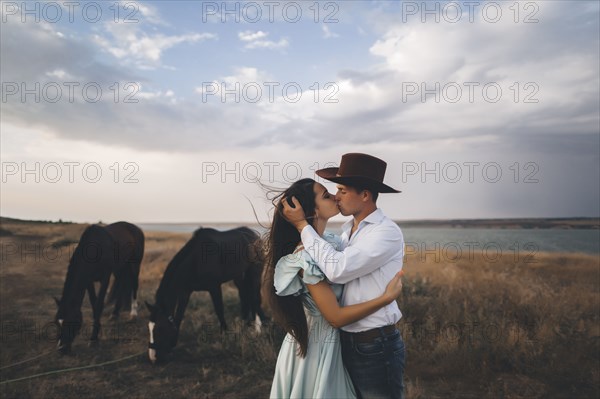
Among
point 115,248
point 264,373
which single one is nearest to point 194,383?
point 264,373

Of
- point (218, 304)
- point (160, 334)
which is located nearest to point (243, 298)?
point (218, 304)

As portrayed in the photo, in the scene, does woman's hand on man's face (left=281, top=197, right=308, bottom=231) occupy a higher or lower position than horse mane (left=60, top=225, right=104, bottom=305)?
higher

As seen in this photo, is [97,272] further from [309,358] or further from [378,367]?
[378,367]

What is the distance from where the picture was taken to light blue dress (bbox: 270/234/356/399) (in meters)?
2.35

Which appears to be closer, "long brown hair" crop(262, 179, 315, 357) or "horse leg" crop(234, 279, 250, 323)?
"long brown hair" crop(262, 179, 315, 357)

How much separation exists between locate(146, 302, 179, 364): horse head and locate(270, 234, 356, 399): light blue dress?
A: 4.79 m

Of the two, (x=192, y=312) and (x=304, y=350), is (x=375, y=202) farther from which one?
(x=192, y=312)

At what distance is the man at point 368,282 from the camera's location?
2191 mm

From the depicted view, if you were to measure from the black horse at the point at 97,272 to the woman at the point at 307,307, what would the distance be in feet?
19.3

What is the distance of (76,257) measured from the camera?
7566mm

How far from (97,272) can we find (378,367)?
23.7 feet

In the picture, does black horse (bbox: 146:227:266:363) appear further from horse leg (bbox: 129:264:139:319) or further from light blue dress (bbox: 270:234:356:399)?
light blue dress (bbox: 270:234:356:399)

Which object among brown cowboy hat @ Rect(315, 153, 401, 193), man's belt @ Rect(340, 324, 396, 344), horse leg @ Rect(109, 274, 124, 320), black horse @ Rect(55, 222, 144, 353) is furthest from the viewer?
horse leg @ Rect(109, 274, 124, 320)

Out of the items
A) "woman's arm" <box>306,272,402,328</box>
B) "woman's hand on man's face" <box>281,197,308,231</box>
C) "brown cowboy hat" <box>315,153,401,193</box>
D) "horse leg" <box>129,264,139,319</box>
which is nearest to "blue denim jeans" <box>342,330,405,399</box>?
"woman's arm" <box>306,272,402,328</box>
